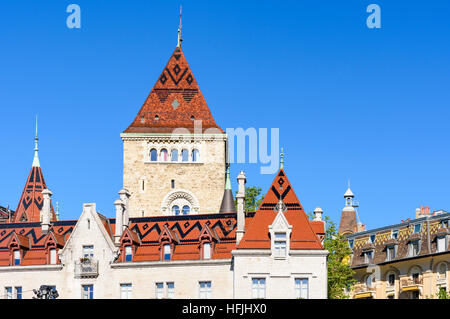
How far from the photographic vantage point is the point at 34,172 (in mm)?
96812

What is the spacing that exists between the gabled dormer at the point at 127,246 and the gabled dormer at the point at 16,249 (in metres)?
7.14

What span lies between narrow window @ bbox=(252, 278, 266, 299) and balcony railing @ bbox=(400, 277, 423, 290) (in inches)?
808

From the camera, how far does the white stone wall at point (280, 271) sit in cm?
6391

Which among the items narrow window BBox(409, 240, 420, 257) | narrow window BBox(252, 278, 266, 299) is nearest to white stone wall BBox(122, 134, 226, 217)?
narrow window BBox(409, 240, 420, 257)

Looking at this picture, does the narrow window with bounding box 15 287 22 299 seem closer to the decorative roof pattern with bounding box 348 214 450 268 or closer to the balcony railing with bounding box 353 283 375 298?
the balcony railing with bounding box 353 283 375 298

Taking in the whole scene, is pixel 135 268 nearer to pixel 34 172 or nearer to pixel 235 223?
pixel 235 223

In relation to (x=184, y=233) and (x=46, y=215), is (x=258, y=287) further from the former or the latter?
(x=46, y=215)

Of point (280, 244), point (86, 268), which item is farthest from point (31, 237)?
point (280, 244)

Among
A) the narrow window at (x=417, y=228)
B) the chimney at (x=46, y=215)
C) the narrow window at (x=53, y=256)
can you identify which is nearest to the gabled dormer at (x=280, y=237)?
the narrow window at (x=53, y=256)

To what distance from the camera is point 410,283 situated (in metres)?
81.1

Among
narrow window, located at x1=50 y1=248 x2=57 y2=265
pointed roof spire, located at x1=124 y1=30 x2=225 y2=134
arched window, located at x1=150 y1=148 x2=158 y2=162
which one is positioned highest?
pointed roof spire, located at x1=124 y1=30 x2=225 y2=134

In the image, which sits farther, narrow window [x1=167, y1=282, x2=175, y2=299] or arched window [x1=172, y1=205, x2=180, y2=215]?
arched window [x1=172, y1=205, x2=180, y2=215]

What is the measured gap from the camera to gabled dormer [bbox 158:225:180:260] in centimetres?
6756

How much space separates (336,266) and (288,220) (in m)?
11.0
